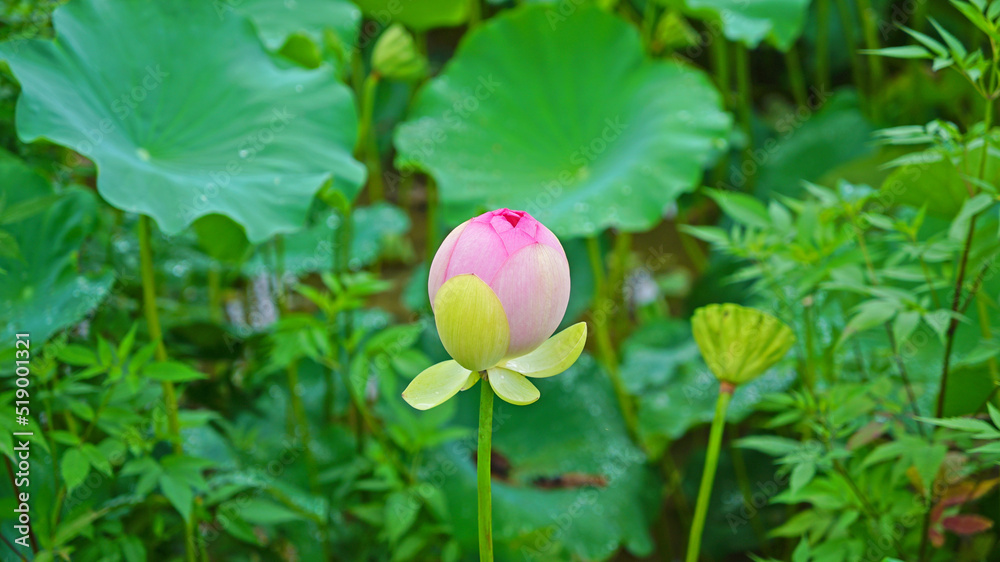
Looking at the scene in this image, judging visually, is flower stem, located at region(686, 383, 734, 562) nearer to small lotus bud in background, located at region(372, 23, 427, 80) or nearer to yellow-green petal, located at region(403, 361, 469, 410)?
yellow-green petal, located at region(403, 361, 469, 410)

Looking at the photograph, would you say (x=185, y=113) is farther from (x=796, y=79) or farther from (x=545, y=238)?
(x=796, y=79)

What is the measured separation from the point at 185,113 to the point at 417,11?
85 centimetres

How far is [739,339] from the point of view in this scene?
24.7 inches

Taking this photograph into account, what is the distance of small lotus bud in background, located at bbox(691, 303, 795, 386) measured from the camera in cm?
63

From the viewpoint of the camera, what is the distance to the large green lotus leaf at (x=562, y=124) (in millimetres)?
1257

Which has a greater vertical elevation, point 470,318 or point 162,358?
point 470,318

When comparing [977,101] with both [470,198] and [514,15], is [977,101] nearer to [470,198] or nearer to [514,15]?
[514,15]

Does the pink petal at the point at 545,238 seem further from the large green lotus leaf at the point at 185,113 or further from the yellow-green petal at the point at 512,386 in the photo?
the large green lotus leaf at the point at 185,113

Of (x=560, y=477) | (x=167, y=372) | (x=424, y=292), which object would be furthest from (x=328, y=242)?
(x=167, y=372)

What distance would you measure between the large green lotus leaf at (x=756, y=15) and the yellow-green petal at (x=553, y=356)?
1.09 m

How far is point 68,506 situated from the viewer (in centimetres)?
79

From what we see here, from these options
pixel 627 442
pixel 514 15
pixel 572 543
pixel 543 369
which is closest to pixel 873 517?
pixel 543 369

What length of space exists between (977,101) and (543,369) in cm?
153

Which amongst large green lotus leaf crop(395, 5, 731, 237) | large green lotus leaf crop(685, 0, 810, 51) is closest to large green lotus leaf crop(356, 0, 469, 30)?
large green lotus leaf crop(395, 5, 731, 237)
